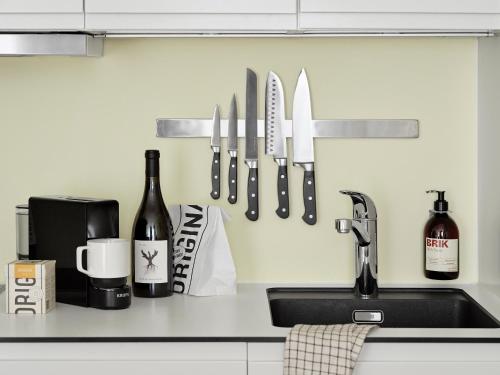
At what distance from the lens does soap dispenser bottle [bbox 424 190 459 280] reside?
236 cm

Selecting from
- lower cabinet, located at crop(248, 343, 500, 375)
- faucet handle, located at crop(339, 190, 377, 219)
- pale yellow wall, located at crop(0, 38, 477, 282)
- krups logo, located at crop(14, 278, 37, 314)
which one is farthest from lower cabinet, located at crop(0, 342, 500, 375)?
pale yellow wall, located at crop(0, 38, 477, 282)

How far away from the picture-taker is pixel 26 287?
78.5 inches

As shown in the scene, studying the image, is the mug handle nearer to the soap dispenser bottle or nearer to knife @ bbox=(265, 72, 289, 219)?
knife @ bbox=(265, 72, 289, 219)

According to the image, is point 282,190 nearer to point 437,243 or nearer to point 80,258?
point 437,243

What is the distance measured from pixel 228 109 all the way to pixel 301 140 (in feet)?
0.80

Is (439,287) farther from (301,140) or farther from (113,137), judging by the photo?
(113,137)

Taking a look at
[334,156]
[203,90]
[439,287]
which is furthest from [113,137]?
[439,287]

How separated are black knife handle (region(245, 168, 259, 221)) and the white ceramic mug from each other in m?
0.51

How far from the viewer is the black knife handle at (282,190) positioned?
2.42 metres

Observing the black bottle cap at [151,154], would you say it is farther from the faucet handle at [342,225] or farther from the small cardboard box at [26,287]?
the faucet handle at [342,225]

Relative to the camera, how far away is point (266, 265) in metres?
2.46

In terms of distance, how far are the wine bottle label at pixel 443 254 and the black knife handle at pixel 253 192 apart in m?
0.53

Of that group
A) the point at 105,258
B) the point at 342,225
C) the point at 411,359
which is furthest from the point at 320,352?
the point at 105,258

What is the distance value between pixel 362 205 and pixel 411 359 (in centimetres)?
58
